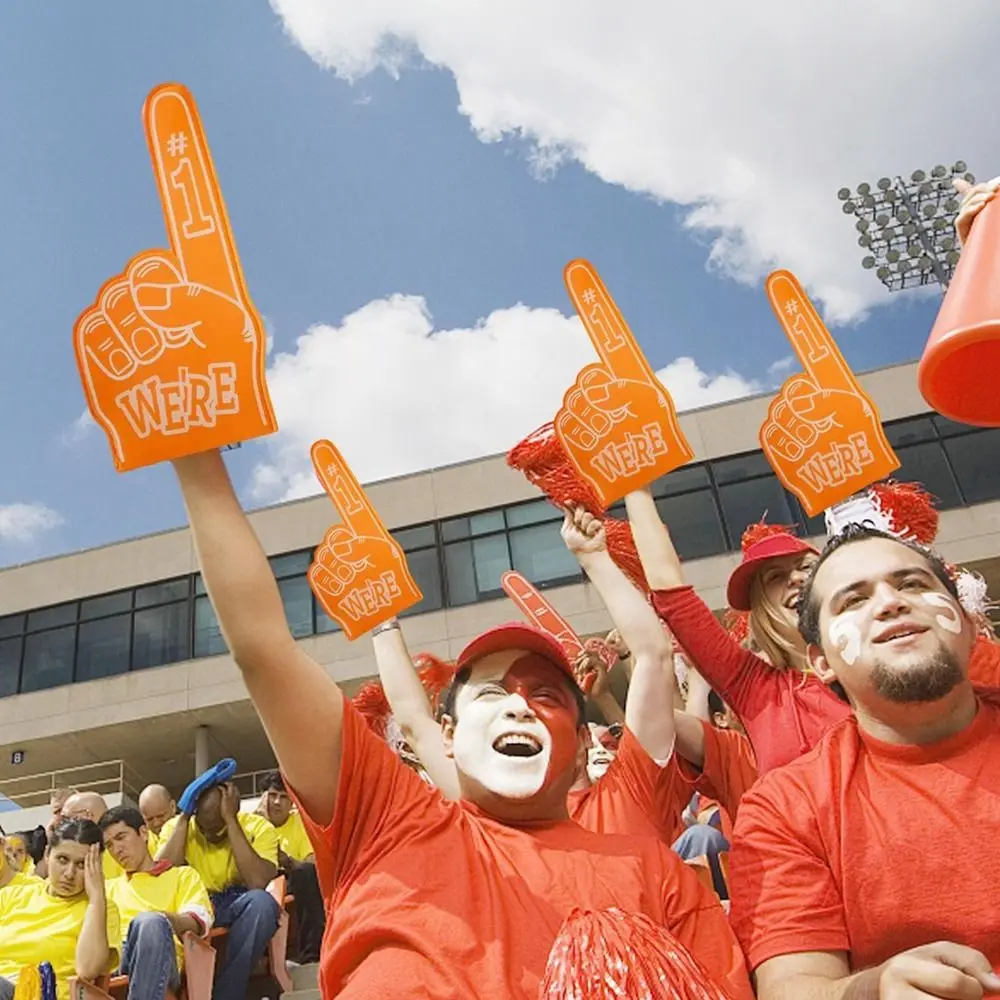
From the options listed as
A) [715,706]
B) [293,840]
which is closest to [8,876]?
[293,840]

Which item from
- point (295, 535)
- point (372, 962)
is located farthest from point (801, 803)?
point (295, 535)

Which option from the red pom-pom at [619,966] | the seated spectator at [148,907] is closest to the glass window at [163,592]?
the seated spectator at [148,907]

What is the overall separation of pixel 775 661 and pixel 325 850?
1609mm

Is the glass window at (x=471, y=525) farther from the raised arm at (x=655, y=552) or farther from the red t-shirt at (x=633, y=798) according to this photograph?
the red t-shirt at (x=633, y=798)

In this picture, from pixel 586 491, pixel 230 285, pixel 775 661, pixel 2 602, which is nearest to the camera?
pixel 230 285

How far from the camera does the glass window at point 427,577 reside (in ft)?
63.0

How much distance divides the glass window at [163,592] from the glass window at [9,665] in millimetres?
2973

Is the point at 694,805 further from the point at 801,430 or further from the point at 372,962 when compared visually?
the point at 372,962

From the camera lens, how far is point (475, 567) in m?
19.4

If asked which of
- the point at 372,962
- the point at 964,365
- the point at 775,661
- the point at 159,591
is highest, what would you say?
the point at 159,591

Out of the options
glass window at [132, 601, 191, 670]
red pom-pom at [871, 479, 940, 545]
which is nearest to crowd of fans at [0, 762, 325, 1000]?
red pom-pom at [871, 479, 940, 545]

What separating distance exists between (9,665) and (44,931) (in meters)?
18.9

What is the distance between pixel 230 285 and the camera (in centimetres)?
212

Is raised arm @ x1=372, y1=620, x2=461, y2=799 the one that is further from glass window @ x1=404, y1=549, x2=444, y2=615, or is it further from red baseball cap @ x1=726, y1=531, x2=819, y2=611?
glass window @ x1=404, y1=549, x2=444, y2=615
